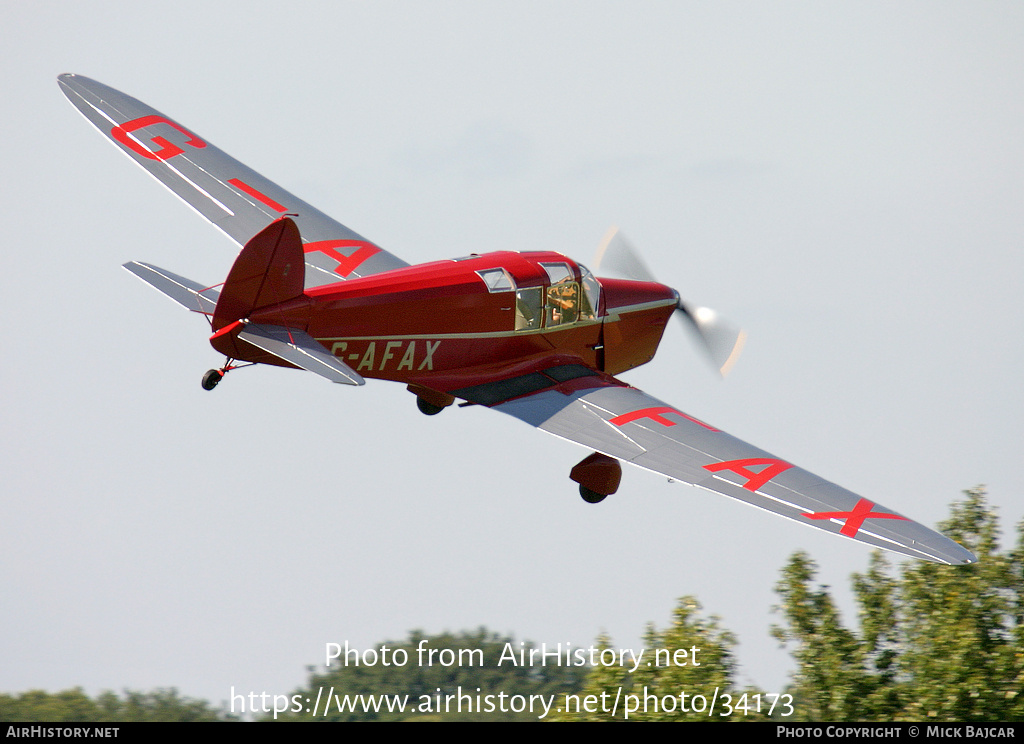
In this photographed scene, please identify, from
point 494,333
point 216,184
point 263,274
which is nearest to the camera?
point 263,274

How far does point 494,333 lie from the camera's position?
16656 millimetres

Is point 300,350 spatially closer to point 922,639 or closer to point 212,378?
point 212,378

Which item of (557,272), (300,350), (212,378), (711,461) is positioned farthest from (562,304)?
(212,378)

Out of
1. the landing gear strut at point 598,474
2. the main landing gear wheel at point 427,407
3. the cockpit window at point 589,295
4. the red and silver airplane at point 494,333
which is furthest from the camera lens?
the main landing gear wheel at point 427,407

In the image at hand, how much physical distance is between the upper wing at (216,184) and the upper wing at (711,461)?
4.61 metres

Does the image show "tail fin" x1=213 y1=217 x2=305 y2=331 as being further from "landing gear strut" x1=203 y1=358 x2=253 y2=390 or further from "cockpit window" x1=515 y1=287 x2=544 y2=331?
"cockpit window" x1=515 y1=287 x2=544 y2=331

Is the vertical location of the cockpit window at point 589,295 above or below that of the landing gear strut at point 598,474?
above

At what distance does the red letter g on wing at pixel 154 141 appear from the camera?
20578 millimetres

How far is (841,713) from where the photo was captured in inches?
755

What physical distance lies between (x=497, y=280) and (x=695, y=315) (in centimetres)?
425

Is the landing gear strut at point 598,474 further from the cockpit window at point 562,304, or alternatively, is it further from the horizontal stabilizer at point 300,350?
the horizontal stabilizer at point 300,350

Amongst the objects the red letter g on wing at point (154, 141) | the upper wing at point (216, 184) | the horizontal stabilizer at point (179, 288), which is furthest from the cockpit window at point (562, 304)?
the red letter g on wing at point (154, 141)

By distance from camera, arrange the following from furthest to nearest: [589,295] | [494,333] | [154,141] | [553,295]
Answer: [154,141] → [589,295] → [553,295] → [494,333]

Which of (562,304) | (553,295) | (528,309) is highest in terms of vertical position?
(553,295)
